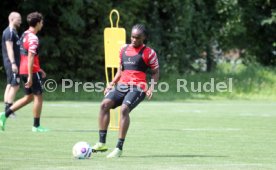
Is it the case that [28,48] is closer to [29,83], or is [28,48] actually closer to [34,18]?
[34,18]

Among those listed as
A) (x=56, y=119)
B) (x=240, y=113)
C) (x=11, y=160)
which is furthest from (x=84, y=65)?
(x=11, y=160)

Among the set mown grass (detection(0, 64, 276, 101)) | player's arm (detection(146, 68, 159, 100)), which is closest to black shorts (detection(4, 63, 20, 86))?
player's arm (detection(146, 68, 159, 100))

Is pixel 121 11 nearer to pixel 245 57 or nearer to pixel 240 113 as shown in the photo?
pixel 240 113

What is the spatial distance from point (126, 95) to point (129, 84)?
213mm

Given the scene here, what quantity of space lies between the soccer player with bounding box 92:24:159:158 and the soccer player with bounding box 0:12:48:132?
2993mm

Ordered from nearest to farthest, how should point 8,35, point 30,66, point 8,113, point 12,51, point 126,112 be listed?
point 126,112 < point 30,66 < point 8,113 < point 12,51 < point 8,35

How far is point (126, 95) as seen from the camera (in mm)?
12125

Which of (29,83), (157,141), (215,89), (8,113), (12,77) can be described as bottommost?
(215,89)

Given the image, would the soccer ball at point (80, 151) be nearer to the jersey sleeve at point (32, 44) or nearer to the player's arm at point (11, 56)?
the jersey sleeve at point (32, 44)

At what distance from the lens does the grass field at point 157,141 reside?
10.7 meters

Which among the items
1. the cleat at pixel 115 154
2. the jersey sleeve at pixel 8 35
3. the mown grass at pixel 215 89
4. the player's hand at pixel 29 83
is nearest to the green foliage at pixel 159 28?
the mown grass at pixel 215 89

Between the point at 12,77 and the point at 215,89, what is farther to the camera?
the point at 215,89

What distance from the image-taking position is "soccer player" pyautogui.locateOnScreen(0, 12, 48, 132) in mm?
Result: 15055

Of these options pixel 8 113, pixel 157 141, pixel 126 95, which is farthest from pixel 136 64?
pixel 8 113
